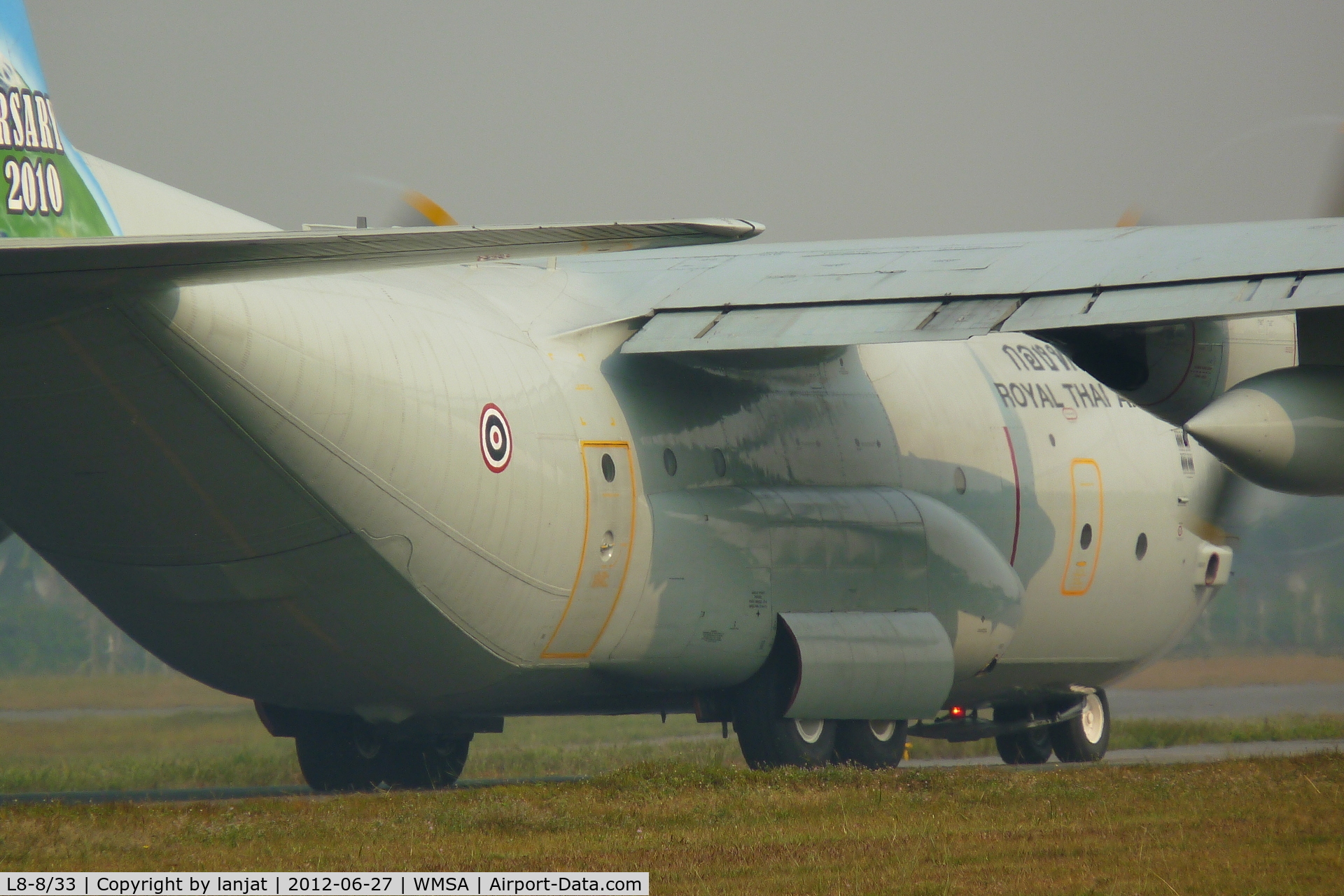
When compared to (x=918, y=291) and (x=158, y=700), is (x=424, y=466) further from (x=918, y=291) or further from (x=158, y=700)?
(x=158, y=700)

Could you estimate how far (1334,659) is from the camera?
22484 mm

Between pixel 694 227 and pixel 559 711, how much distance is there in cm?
558

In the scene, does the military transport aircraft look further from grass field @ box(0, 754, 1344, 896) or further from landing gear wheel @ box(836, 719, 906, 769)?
grass field @ box(0, 754, 1344, 896)

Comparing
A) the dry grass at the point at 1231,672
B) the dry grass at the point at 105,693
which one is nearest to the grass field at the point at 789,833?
the dry grass at the point at 105,693

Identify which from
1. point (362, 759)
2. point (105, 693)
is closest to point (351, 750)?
point (362, 759)

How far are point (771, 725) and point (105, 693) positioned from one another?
29.2 ft

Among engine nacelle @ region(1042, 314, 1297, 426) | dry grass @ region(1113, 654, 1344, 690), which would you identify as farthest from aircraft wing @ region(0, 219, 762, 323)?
dry grass @ region(1113, 654, 1344, 690)

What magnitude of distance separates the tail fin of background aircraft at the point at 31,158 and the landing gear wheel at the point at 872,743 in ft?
24.9

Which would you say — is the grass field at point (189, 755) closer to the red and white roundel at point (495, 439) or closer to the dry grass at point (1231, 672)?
the dry grass at point (1231, 672)

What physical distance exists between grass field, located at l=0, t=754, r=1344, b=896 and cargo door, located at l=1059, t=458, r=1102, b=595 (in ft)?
13.2

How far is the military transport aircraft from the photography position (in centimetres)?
965

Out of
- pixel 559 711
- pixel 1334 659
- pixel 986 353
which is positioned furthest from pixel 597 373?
pixel 1334 659

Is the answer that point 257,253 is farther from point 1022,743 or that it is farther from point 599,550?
point 1022,743

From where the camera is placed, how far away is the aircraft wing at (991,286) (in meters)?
11.5
